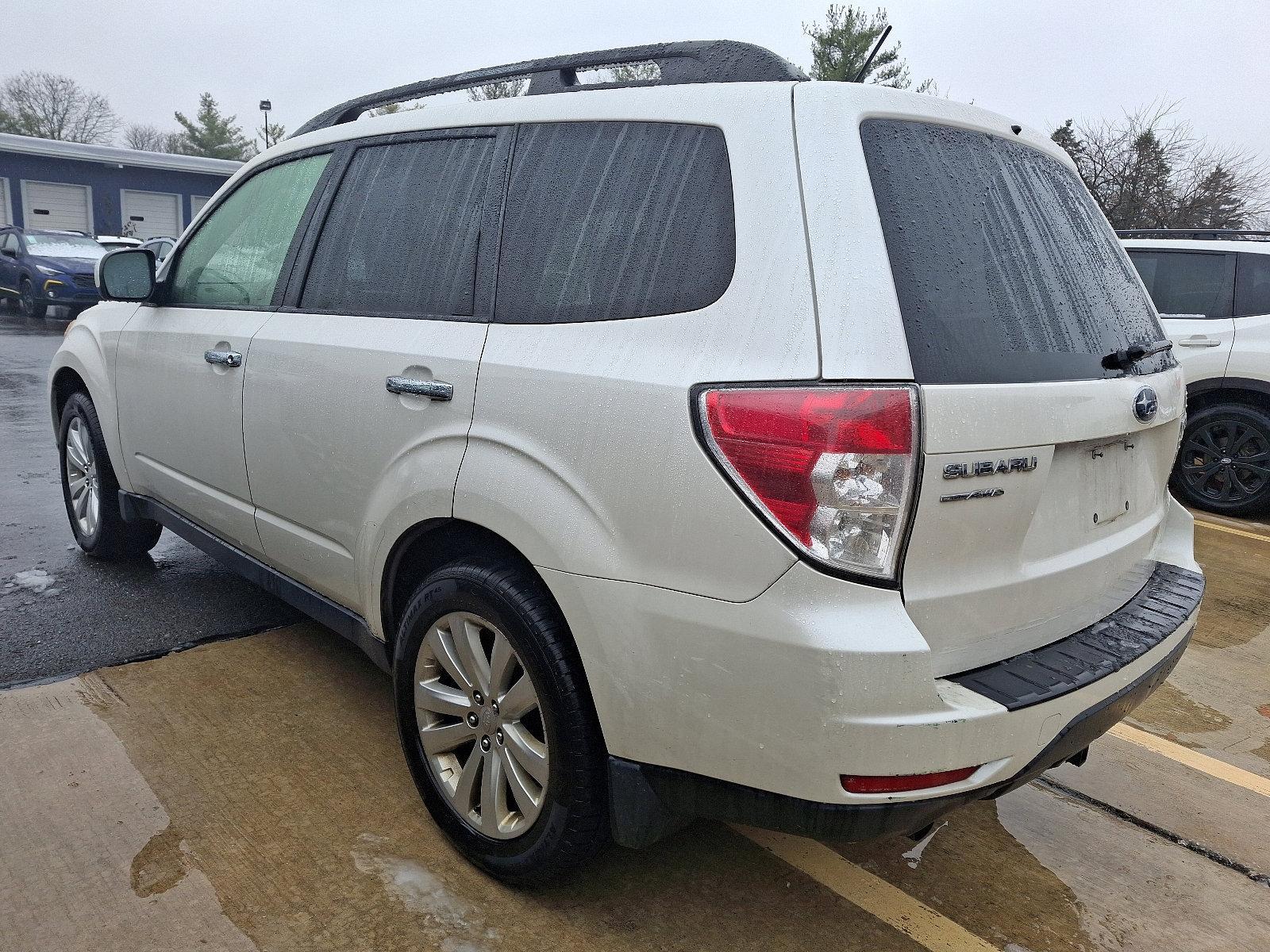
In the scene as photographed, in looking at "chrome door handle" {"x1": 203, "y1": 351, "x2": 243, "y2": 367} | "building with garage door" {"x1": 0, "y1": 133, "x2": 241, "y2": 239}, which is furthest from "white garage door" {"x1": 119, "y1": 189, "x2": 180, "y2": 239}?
"chrome door handle" {"x1": 203, "y1": 351, "x2": 243, "y2": 367}

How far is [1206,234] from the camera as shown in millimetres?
7027

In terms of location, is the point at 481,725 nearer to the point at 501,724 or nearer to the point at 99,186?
the point at 501,724

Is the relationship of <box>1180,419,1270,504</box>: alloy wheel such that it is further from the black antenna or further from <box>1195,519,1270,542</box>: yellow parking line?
the black antenna

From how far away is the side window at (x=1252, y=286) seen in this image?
21.9 ft

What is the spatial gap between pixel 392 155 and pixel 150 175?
38904 millimetres

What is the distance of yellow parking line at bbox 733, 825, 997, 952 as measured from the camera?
7.68 feet

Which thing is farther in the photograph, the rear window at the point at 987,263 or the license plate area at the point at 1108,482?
the license plate area at the point at 1108,482

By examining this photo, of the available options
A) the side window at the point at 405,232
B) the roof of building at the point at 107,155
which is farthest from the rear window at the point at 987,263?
the roof of building at the point at 107,155

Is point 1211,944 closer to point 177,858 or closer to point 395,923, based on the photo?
point 395,923

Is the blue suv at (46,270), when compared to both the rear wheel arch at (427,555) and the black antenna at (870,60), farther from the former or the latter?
the black antenna at (870,60)

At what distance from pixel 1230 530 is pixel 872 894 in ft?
16.9

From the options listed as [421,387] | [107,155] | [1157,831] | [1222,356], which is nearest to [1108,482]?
[1157,831]

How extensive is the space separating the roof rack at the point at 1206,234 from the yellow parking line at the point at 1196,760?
444cm

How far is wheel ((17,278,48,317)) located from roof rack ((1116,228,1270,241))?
59.5 ft
